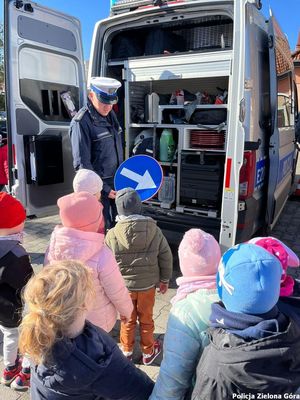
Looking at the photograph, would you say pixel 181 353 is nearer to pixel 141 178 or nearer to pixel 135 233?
pixel 135 233

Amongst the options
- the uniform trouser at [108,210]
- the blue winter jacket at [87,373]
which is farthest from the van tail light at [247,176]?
the blue winter jacket at [87,373]

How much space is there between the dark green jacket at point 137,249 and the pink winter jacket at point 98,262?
1.04 ft

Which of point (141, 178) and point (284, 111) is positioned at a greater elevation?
point (284, 111)

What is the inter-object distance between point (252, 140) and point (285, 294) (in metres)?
1.89

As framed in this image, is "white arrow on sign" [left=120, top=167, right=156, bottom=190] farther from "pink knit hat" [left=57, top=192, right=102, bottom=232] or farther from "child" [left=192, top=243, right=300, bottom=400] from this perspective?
"child" [left=192, top=243, right=300, bottom=400]

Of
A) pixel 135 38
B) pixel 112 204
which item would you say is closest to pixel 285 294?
pixel 112 204

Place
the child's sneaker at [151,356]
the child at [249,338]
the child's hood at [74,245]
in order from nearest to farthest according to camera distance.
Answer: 1. the child at [249,338]
2. the child's hood at [74,245]
3. the child's sneaker at [151,356]

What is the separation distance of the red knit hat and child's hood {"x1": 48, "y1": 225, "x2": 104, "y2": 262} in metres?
0.35

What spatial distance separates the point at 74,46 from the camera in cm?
443

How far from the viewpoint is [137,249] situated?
2.37 metres

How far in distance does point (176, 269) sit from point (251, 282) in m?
2.86

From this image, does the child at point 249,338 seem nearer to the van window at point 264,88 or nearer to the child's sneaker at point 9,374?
the child's sneaker at point 9,374

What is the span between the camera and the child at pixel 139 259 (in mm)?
2357

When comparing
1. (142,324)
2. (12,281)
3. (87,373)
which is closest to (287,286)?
(87,373)
